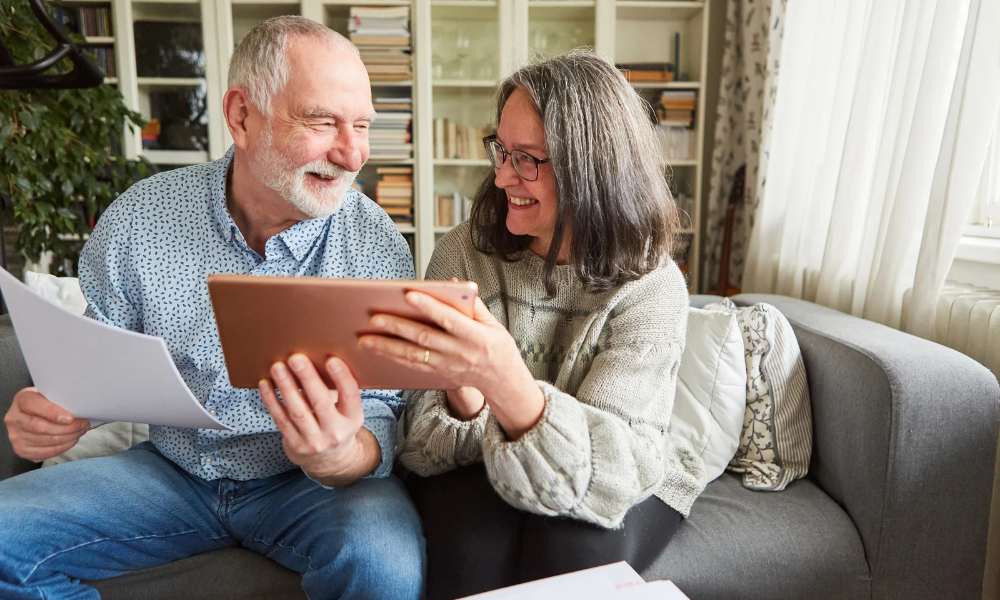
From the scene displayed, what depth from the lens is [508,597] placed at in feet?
2.24

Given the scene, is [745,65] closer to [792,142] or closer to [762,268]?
[792,142]

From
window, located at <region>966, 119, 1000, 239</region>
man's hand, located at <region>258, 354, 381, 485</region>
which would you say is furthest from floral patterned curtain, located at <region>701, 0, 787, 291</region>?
man's hand, located at <region>258, 354, 381, 485</region>

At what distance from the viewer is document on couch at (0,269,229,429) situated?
780 mm

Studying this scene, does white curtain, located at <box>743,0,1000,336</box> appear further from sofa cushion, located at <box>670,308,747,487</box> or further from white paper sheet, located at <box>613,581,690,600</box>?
white paper sheet, located at <box>613,581,690,600</box>

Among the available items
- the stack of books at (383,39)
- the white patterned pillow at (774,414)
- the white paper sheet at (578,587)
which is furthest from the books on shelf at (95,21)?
the white paper sheet at (578,587)

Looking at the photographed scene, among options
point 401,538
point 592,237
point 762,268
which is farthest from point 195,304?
point 762,268

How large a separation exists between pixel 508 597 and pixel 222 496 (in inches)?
24.8

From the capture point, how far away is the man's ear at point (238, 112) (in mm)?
1144

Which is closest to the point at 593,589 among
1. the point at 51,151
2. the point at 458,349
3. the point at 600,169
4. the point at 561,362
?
the point at 458,349

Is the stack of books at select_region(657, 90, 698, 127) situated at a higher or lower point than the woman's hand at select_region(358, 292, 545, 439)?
higher

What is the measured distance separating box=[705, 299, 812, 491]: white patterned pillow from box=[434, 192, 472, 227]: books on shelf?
2.03m

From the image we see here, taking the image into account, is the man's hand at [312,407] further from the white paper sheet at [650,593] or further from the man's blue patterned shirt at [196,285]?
the white paper sheet at [650,593]

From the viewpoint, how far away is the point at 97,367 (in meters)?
0.84

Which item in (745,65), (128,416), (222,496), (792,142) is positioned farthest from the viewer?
(745,65)
